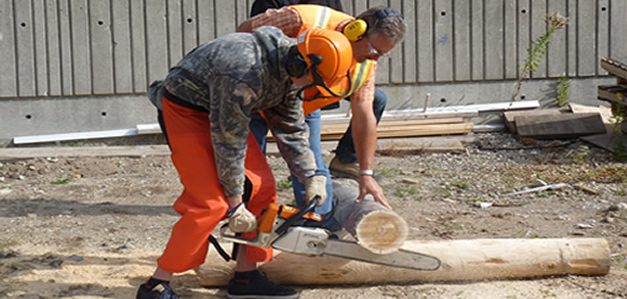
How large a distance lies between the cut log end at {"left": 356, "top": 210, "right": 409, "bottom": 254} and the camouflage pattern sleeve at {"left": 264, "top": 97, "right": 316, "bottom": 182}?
37 centimetres

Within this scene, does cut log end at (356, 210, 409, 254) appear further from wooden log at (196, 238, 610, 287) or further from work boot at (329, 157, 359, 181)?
work boot at (329, 157, 359, 181)

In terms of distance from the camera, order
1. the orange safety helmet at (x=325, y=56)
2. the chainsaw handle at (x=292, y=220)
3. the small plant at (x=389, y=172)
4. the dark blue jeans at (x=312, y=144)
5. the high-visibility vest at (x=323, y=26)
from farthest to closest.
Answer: the small plant at (x=389, y=172) < the dark blue jeans at (x=312, y=144) < the high-visibility vest at (x=323, y=26) < the chainsaw handle at (x=292, y=220) < the orange safety helmet at (x=325, y=56)

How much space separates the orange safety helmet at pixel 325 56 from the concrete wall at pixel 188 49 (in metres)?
6.06

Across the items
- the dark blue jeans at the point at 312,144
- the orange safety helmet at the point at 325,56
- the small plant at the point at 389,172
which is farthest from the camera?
the small plant at the point at 389,172

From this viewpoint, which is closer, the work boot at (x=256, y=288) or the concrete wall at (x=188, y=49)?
the work boot at (x=256, y=288)

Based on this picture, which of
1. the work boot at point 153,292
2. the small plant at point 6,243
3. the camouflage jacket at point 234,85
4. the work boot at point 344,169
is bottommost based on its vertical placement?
the small plant at point 6,243

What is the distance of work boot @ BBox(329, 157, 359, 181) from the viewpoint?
6.56 meters

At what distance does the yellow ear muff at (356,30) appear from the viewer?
4730 millimetres

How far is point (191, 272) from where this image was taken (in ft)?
18.2

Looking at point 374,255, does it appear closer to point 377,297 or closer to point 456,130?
point 377,297

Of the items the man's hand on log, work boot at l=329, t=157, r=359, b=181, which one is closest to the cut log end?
the man's hand on log

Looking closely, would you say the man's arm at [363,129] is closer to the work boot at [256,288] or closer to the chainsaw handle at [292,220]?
the chainsaw handle at [292,220]

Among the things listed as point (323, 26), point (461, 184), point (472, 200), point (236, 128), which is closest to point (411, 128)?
point (461, 184)

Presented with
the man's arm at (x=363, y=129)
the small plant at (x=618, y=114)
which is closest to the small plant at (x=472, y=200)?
the small plant at (x=618, y=114)
